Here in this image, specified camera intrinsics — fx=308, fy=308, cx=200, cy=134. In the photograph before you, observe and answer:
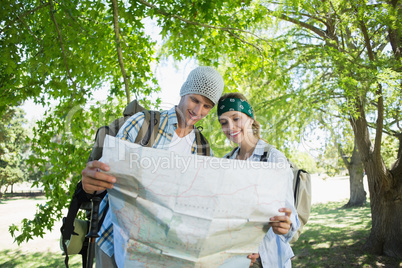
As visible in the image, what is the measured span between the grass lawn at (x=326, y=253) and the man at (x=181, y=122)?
6426 mm

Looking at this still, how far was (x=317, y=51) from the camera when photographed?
643cm

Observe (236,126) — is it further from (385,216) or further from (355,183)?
(355,183)

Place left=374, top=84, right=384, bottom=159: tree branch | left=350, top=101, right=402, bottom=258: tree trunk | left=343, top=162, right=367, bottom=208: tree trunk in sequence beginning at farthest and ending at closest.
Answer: left=343, top=162, right=367, bottom=208: tree trunk < left=350, top=101, right=402, bottom=258: tree trunk < left=374, top=84, right=384, bottom=159: tree branch

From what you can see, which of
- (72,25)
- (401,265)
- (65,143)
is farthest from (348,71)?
(65,143)

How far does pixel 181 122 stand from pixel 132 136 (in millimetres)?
370

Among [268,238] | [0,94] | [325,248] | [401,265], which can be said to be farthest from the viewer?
[325,248]

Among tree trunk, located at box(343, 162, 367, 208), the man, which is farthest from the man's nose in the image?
tree trunk, located at box(343, 162, 367, 208)

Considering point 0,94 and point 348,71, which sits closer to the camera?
point 0,94

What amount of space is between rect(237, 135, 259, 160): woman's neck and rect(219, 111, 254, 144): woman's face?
0.02 metres

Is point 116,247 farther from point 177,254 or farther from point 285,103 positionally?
point 285,103

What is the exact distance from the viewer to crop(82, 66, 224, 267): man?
1.64 m

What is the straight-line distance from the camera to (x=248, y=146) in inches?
82.1

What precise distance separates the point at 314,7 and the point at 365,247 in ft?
18.5

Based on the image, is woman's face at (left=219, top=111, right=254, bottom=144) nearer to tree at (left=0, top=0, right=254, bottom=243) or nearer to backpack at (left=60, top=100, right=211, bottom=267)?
backpack at (left=60, top=100, right=211, bottom=267)
